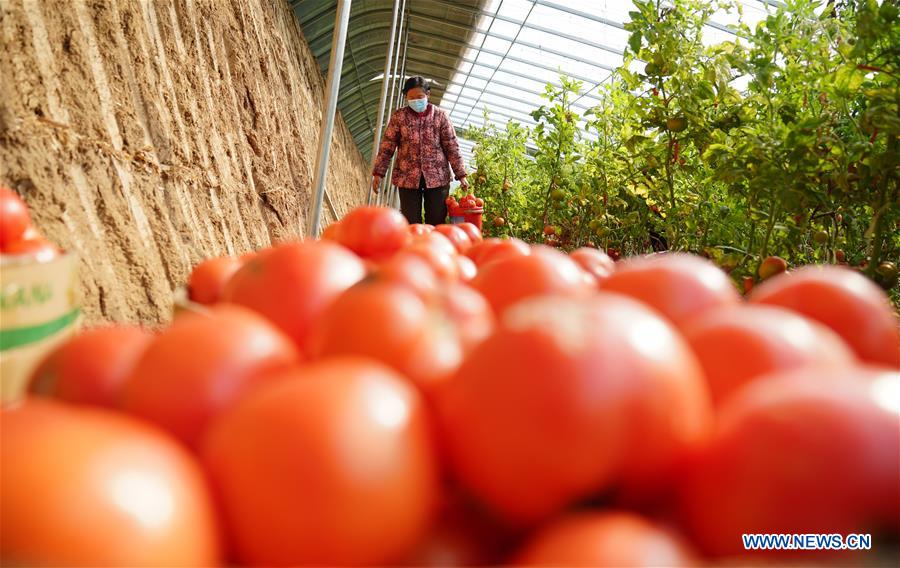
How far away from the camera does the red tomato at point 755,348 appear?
0.72 metres

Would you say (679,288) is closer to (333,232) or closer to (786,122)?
(333,232)

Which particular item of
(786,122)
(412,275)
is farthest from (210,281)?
(786,122)

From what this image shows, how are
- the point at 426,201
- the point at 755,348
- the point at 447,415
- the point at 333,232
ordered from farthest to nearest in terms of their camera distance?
the point at 426,201
the point at 333,232
the point at 755,348
the point at 447,415

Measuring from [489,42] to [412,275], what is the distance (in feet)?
57.0

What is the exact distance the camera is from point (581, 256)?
5.01 feet

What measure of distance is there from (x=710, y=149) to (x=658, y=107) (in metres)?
1.05

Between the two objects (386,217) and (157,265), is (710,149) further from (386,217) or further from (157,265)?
(157,265)

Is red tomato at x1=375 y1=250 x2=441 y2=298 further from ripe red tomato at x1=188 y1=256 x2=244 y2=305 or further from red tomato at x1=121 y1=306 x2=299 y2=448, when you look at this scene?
ripe red tomato at x1=188 y1=256 x2=244 y2=305

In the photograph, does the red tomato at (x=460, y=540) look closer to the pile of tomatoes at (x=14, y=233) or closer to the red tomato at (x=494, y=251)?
the red tomato at (x=494, y=251)

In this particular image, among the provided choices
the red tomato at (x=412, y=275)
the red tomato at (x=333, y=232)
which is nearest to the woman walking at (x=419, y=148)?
the red tomato at (x=333, y=232)

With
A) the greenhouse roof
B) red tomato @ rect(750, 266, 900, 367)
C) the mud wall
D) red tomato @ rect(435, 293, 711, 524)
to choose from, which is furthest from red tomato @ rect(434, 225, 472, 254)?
the greenhouse roof

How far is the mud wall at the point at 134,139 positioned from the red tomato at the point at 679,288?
93.8 inches

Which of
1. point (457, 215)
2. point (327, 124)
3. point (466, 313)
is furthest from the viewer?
point (457, 215)

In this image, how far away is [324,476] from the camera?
54 centimetres
